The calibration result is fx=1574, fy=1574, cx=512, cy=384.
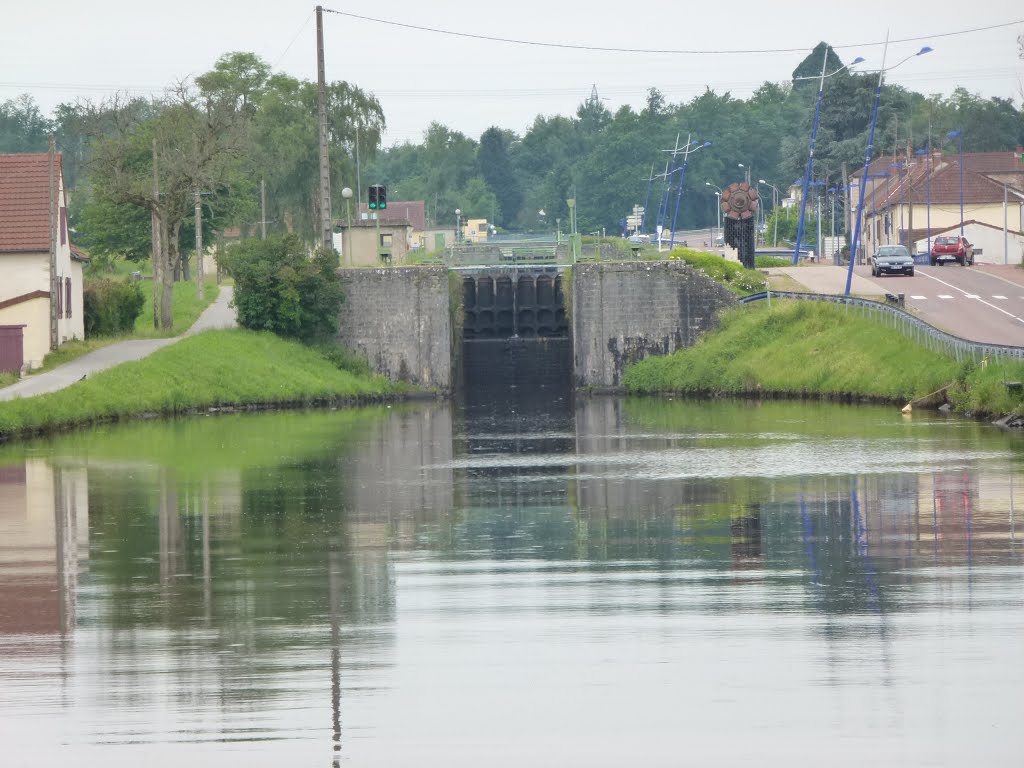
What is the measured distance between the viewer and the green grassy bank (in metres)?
48.9


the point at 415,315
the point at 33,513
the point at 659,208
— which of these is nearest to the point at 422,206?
the point at 659,208

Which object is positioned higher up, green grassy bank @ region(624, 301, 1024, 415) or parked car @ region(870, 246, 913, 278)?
parked car @ region(870, 246, 913, 278)

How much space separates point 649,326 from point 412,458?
2992 cm

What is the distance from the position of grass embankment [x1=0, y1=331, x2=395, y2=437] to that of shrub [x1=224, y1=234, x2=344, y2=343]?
3.23 feet

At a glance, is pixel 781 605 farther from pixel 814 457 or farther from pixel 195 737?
pixel 814 457

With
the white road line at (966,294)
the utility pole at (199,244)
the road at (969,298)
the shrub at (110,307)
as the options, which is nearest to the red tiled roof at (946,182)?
the road at (969,298)

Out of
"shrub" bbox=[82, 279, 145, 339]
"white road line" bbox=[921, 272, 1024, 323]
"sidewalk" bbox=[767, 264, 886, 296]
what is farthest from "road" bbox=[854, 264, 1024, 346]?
"shrub" bbox=[82, 279, 145, 339]

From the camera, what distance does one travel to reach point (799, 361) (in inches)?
2402

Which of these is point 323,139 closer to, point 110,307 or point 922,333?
point 110,307

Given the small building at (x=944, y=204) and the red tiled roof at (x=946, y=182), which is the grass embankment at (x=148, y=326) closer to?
the small building at (x=944, y=204)

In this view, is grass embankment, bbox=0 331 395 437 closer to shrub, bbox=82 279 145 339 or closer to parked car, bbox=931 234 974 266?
shrub, bbox=82 279 145 339

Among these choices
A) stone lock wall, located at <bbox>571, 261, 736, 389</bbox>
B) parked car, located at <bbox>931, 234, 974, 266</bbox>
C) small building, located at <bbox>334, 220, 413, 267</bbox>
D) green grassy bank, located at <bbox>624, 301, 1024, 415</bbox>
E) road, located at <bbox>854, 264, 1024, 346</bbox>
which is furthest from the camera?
Answer: parked car, located at <bbox>931, 234, 974, 266</bbox>

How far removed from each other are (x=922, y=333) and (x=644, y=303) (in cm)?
1673

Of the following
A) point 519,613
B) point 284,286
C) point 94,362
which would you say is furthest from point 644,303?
point 519,613
